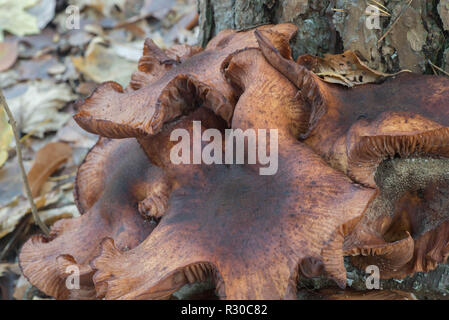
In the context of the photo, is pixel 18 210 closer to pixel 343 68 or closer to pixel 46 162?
pixel 46 162

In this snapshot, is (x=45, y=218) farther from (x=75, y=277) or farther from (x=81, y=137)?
(x=75, y=277)

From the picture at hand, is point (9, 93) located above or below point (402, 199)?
below

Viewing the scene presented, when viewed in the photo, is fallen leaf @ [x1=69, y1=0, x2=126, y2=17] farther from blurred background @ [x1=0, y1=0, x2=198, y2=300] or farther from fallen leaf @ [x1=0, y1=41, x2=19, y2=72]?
fallen leaf @ [x1=0, y1=41, x2=19, y2=72]

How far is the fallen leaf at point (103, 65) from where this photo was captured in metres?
4.83

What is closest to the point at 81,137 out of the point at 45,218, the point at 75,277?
the point at 45,218

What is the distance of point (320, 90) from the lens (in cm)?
217

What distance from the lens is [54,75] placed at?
5223mm

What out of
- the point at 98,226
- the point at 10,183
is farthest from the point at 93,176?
the point at 10,183

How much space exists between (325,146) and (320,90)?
28cm

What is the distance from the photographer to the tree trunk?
239 cm

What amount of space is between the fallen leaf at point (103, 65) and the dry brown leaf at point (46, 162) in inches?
44.0

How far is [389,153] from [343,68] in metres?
0.63
